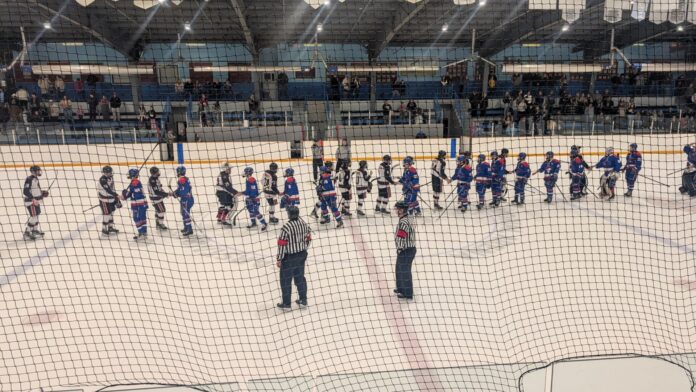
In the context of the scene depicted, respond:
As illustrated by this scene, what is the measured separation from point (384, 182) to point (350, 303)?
3.88 meters

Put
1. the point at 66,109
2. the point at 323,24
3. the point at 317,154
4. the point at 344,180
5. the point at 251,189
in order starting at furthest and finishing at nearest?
1. the point at 323,24
2. the point at 66,109
3. the point at 317,154
4. the point at 344,180
5. the point at 251,189

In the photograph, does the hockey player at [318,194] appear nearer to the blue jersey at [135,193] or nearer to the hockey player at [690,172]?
the blue jersey at [135,193]

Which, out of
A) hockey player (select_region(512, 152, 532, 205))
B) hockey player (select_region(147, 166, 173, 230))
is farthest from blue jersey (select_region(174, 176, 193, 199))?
hockey player (select_region(512, 152, 532, 205))

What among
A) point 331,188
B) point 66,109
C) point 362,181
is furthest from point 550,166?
point 66,109

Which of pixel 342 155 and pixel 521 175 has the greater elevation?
pixel 342 155

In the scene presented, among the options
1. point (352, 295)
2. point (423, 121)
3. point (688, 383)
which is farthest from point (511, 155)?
point (688, 383)

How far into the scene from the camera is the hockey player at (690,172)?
1041 cm

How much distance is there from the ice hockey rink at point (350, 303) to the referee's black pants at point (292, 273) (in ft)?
0.75

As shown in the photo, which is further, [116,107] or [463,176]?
[116,107]

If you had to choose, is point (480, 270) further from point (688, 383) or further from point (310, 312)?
point (688, 383)

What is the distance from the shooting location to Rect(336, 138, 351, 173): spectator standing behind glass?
9324mm

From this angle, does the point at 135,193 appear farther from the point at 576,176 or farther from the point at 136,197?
the point at 576,176

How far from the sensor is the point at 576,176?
10.5m

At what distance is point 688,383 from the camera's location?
3.79 m
